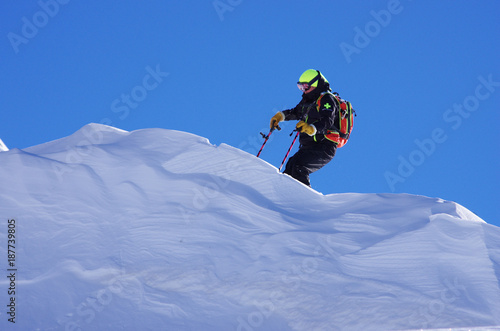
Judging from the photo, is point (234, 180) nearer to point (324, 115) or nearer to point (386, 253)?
point (386, 253)

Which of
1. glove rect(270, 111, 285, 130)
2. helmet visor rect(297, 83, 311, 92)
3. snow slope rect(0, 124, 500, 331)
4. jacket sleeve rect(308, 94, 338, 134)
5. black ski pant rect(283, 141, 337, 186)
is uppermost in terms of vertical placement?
helmet visor rect(297, 83, 311, 92)

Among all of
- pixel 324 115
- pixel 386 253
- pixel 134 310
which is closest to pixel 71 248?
pixel 134 310

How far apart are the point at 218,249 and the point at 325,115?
3.63 metres

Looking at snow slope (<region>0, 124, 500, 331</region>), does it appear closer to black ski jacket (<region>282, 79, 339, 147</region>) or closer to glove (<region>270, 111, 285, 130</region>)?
black ski jacket (<region>282, 79, 339, 147</region>)

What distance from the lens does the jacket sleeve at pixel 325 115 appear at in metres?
8.80

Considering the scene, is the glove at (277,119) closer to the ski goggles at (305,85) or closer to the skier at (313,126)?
the skier at (313,126)

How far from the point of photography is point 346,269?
584cm

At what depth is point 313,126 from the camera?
28.9ft

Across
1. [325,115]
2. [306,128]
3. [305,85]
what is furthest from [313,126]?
[305,85]

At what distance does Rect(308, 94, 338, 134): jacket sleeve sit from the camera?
8805mm

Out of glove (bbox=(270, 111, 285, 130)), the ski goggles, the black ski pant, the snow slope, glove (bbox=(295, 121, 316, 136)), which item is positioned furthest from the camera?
glove (bbox=(270, 111, 285, 130))

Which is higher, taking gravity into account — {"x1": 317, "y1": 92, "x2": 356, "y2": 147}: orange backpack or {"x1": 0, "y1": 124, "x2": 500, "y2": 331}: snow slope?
{"x1": 317, "y1": 92, "x2": 356, "y2": 147}: orange backpack

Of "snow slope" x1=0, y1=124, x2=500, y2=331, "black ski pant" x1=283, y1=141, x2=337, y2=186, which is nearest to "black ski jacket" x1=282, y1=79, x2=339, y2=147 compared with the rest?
"black ski pant" x1=283, y1=141, x2=337, y2=186

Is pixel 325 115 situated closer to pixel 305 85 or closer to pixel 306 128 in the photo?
pixel 306 128
